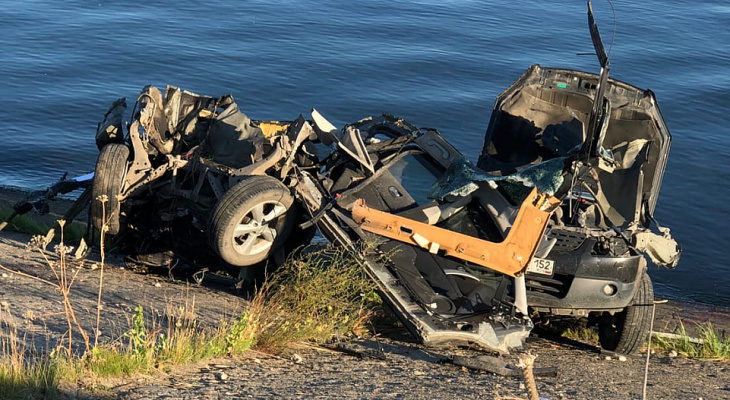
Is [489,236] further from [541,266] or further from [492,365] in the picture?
[492,365]

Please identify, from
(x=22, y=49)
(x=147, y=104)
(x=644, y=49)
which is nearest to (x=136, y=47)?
(x=22, y=49)

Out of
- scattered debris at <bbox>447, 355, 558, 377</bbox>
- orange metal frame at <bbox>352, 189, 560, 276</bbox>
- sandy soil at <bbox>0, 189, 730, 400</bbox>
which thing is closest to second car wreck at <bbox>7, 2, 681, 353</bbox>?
orange metal frame at <bbox>352, 189, 560, 276</bbox>

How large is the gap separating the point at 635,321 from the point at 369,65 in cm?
1945

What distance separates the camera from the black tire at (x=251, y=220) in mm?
8657

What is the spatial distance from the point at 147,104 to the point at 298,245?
7.72 ft

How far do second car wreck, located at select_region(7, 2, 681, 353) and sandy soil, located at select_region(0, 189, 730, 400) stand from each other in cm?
36

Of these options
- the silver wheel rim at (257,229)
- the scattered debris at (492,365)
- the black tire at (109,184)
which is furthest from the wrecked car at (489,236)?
the black tire at (109,184)

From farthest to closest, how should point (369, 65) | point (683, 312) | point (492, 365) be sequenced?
point (369, 65), point (683, 312), point (492, 365)

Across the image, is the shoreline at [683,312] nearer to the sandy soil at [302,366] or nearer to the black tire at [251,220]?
the sandy soil at [302,366]

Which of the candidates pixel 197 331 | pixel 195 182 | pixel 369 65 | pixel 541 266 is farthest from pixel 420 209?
pixel 369 65

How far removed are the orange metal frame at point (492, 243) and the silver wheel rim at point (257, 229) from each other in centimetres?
98

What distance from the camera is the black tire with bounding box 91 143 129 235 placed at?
9656 millimetres

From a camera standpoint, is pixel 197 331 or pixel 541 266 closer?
pixel 197 331

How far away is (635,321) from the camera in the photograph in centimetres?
889
